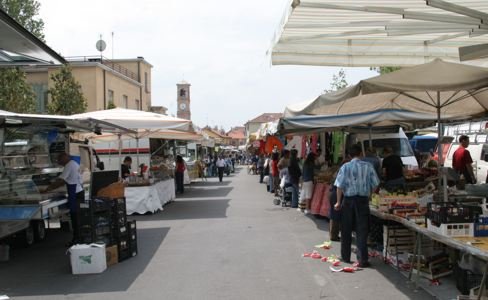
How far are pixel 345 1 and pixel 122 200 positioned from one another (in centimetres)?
520

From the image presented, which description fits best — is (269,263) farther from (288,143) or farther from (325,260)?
(288,143)

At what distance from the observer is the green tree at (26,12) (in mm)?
19719

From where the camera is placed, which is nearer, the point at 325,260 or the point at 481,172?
the point at 325,260

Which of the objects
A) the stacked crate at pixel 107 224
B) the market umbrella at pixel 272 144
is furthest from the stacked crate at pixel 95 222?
the market umbrella at pixel 272 144

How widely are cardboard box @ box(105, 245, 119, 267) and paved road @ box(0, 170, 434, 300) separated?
14 cm

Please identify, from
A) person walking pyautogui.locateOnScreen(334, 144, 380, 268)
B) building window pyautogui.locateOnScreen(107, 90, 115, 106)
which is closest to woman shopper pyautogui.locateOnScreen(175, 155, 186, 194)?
person walking pyautogui.locateOnScreen(334, 144, 380, 268)

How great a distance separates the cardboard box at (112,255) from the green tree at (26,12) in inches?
566

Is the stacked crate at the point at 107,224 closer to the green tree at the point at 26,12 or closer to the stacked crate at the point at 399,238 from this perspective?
the stacked crate at the point at 399,238

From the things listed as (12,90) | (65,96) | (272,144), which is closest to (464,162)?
(272,144)

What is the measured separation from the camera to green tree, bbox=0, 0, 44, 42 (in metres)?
19.7

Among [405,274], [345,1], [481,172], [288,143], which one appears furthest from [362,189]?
[288,143]

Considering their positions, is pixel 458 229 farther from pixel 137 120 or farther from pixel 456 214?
pixel 137 120

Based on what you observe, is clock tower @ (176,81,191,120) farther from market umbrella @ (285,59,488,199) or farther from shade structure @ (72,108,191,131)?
market umbrella @ (285,59,488,199)

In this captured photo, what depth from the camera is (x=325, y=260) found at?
8273 millimetres
